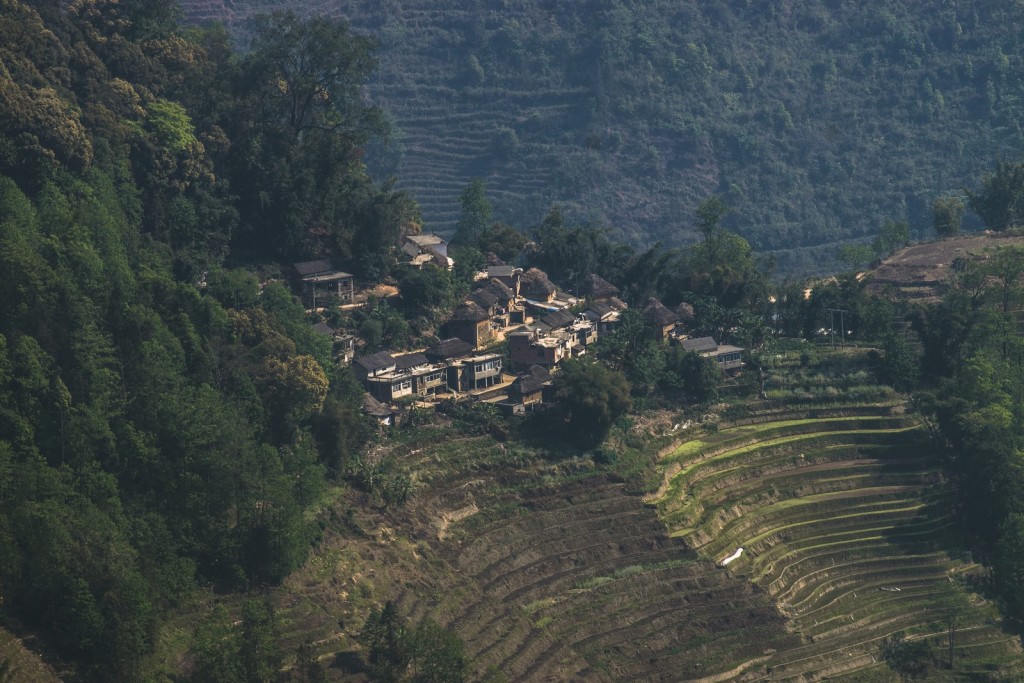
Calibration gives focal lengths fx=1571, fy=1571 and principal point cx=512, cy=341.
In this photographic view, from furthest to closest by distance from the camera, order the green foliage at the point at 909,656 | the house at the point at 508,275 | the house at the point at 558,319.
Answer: the house at the point at 508,275, the house at the point at 558,319, the green foliage at the point at 909,656

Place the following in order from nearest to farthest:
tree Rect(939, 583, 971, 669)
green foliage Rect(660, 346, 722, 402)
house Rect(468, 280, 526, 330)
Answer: tree Rect(939, 583, 971, 669) < green foliage Rect(660, 346, 722, 402) < house Rect(468, 280, 526, 330)

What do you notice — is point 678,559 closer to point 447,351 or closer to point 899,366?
point 447,351

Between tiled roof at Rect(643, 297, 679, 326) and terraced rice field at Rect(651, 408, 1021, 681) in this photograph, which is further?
tiled roof at Rect(643, 297, 679, 326)

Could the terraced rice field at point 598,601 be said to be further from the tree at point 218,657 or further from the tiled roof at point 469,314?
the tiled roof at point 469,314

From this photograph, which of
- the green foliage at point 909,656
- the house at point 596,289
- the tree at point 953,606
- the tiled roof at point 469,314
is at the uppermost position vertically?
the tiled roof at point 469,314

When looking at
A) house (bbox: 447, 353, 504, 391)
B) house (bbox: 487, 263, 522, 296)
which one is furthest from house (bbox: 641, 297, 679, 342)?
house (bbox: 447, 353, 504, 391)

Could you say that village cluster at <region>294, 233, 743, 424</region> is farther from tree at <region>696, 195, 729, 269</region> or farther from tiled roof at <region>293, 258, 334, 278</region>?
tree at <region>696, 195, 729, 269</region>

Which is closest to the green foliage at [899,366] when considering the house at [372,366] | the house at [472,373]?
the house at [472,373]
